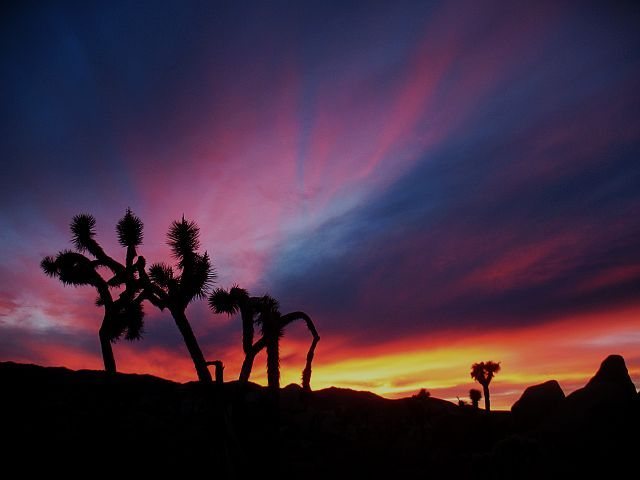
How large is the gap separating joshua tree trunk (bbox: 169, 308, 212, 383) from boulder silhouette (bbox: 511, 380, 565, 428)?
71.3 ft

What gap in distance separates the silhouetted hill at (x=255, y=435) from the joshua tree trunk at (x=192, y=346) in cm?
51

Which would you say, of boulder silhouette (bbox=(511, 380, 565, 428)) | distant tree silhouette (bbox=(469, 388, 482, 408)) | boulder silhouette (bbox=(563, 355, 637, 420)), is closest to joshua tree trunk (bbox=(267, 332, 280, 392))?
boulder silhouette (bbox=(563, 355, 637, 420))

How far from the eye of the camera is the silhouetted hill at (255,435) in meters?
12.3

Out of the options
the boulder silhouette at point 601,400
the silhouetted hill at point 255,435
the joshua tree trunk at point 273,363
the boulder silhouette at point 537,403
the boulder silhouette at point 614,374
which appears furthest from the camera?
the boulder silhouette at point 537,403

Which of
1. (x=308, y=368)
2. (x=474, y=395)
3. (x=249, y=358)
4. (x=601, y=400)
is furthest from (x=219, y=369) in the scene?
(x=474, y=395)

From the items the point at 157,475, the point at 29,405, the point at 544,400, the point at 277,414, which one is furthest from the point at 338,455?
the point at 544,400

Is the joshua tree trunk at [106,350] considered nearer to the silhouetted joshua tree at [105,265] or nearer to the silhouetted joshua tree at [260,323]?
the silhouetted joshua tree at [105,265]

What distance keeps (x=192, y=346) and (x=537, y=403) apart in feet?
77.7

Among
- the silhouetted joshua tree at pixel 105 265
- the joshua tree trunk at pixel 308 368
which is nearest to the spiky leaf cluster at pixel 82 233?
the silhouetted joshua tree at pixel 105 265

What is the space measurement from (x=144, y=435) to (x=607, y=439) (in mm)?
18778

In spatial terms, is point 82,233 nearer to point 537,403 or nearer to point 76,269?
point 76,269

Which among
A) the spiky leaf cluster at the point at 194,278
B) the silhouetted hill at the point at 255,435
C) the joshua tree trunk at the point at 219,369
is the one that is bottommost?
the silhouetted hill at the point at 255,435

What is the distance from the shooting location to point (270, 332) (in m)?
15.4

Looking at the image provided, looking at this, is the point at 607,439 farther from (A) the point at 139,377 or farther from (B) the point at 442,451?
(A) the point at 139,377
